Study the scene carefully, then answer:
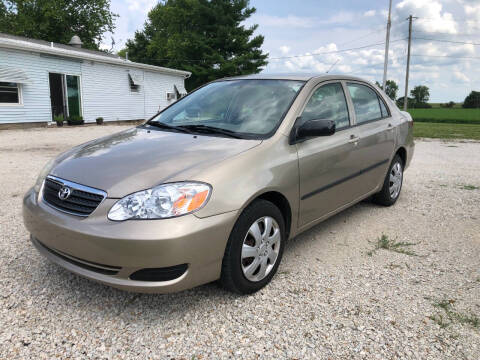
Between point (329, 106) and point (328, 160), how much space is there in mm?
612

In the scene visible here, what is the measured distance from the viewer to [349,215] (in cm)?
463

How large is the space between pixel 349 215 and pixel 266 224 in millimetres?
2211

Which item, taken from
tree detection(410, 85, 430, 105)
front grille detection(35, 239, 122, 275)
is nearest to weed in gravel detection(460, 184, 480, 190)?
front grille detection(35, 239, 122, 275)

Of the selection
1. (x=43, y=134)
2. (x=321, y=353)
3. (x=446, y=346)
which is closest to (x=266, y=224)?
(x=321, y=353)

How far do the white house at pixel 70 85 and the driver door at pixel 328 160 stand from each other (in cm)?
1440

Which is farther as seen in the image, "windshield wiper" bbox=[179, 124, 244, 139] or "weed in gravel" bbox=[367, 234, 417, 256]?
"weed in gravel" bbox=[367, 234, 417, 256]

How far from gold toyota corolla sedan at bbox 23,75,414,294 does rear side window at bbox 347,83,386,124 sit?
0.45 feet

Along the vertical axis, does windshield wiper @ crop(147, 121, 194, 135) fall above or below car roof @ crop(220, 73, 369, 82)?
below

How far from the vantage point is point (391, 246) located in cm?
369

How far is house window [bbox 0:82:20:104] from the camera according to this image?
47.5ft

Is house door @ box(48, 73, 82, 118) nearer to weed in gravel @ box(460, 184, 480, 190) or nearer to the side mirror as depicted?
weed in gravel @ box(460, 184, 480, 190)

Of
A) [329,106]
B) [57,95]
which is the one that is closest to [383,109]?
[329,106]

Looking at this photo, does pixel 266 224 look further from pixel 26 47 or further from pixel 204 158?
pixel 26 47

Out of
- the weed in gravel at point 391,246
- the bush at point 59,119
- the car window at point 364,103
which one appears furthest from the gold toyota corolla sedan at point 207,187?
the bush at point 59,119
